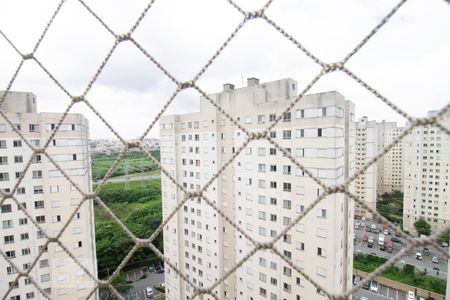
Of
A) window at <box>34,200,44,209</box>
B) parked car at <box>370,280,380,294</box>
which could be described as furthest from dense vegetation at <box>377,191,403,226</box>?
window at <box>34,200,44,209</box>

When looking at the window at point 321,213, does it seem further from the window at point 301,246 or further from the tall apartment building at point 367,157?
the tall apartment building at point 367,157

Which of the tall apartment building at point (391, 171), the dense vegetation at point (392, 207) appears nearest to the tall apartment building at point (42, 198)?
the dense vegetation at point (392, 207)

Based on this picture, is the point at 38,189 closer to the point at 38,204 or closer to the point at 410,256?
the point at 38,204

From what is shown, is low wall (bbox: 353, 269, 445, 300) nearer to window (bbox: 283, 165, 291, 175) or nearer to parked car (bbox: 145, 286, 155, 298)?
window (bbox: 283, 165, 291, 175)

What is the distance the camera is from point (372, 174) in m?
8.54

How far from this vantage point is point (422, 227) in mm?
7738

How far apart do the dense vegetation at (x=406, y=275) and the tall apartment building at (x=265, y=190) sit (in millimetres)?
4506

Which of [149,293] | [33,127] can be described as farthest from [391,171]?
[33,127]

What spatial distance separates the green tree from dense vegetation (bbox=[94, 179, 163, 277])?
8103 millimetres

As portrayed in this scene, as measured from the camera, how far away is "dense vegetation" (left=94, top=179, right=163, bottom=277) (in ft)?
21.8

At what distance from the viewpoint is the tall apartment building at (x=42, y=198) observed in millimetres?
3119

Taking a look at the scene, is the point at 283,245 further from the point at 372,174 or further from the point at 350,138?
the point at 372,174

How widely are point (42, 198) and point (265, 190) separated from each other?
9.70 feet

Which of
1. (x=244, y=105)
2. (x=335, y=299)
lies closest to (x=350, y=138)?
(x=244, y=105)
